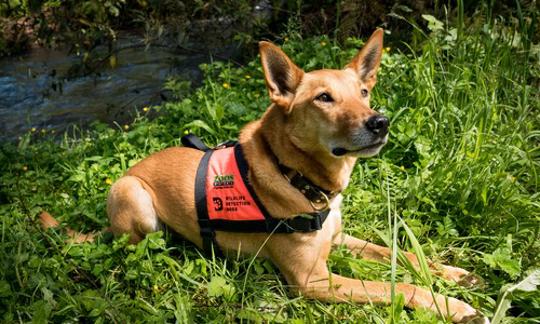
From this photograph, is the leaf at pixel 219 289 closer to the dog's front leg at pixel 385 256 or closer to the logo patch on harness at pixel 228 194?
the logo patch on harness at pixel 228 194

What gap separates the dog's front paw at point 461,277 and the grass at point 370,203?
73mm

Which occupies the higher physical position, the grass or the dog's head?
the dog's head

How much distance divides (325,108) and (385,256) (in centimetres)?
115

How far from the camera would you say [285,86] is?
304 centimetres

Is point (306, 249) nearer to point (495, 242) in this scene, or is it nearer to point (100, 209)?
point (495, 242)

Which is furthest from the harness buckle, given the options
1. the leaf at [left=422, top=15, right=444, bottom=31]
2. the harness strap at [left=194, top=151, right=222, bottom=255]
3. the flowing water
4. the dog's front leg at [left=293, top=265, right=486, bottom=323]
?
the flowing water

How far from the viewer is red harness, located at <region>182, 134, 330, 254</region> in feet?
9.45

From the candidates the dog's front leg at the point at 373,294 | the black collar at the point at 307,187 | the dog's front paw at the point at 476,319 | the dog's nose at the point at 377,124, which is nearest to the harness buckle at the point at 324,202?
the black collar at the point at 307,187

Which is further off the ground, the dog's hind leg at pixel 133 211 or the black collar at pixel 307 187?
the black collar at pixel 307 187

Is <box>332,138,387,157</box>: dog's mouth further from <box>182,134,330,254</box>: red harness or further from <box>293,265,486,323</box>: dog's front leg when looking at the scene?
<box>293,265,486,323</box>: dog's front leg

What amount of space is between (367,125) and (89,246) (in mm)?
2150

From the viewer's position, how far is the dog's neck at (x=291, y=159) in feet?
9.48

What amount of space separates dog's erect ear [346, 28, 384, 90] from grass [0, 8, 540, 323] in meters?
0.73

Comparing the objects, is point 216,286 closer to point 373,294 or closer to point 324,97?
point 373,294
